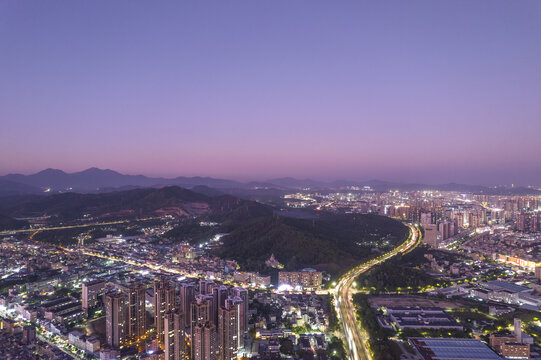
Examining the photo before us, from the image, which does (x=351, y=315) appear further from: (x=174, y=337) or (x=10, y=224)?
(x=10, y=224)

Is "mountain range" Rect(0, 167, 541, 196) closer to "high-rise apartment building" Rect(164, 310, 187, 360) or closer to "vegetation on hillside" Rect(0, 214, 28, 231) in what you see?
"vegetation on hillside" Rect(0, 214, 28, 231)

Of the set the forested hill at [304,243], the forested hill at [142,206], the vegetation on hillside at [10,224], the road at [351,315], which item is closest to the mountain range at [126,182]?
the forested hill at [142,206]

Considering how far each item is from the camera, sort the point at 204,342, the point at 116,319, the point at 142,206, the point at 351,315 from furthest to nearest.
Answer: the point at 142,206 → the point at 351,315 → the point at 116,319 → the point at 204,342

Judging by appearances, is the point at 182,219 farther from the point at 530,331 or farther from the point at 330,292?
the point at 530,331

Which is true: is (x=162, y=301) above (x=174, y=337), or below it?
above

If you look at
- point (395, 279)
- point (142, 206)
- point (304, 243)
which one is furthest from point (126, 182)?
point (395, 279)

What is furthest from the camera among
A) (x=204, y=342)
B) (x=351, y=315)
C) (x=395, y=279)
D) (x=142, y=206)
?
(x=142, y=206)

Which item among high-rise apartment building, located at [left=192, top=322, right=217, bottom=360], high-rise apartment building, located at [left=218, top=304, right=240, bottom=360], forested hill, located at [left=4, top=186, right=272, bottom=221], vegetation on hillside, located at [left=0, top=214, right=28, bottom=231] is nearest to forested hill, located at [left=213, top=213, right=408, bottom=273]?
high-rise apartment building, located at [left=218, top=304, right=240, bottom=360]

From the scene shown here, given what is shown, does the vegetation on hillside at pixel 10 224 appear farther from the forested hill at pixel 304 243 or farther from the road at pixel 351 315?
the road at pixel 351 315

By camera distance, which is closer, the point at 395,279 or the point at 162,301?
the point at 162,301
